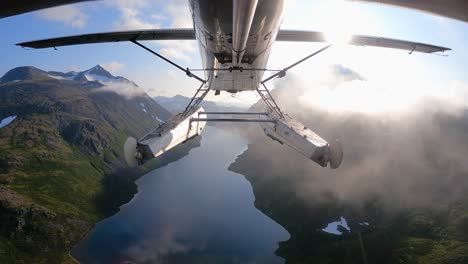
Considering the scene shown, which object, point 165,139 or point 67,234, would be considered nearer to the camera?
point 165,139

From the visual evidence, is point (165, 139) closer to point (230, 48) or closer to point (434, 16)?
point (230, 48)

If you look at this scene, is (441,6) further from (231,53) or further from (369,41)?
(369,41)

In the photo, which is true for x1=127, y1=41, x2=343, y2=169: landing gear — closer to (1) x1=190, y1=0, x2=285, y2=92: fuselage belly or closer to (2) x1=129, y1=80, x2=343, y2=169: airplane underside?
(2) x1=129, y1=80, x2=343, y2=169: airplane underside

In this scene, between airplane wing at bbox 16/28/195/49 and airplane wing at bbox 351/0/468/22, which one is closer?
airplane wing at bbox 351/0/468/22

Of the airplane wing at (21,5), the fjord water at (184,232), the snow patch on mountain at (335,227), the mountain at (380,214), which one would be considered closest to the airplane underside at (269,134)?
the airplane wing at (21,5)

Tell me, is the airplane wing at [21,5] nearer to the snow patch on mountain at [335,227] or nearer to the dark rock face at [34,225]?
→ the dark rock face at [34,225]

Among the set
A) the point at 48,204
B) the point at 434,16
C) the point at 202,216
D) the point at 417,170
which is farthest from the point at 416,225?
the point at 48,204

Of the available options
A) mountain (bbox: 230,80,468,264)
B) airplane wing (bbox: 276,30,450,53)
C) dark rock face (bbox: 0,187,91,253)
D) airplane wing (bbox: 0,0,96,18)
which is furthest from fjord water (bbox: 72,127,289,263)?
airplane wing (bbox: 0,0,96,18)
